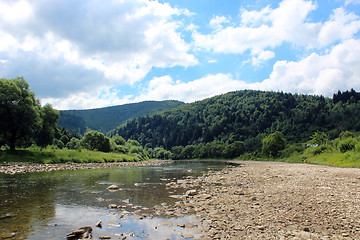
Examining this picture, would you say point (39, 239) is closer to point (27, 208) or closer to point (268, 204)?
point (27, 208)

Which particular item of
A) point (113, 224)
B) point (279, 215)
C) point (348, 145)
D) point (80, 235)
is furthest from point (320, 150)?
point (80, 235)

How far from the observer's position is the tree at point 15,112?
45312 millimetres

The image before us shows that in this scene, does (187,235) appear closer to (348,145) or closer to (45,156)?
(45,156)

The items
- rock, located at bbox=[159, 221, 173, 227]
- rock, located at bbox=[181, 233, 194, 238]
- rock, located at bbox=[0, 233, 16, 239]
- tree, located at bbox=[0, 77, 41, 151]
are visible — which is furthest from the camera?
tree, located at bbox=[0, 77, 41, 151]

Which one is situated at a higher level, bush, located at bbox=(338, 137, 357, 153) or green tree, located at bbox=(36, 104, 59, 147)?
green tree, located at bbox=(36, 104, 59, 147)

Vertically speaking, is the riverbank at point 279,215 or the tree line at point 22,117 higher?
the tree line at point 22,117

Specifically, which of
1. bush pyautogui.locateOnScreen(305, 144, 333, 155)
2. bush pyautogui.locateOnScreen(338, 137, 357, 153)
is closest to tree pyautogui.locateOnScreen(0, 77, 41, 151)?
bush pyautogui.locateOnScreen(338, 137, 357, 153)

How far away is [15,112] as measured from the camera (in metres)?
45.9

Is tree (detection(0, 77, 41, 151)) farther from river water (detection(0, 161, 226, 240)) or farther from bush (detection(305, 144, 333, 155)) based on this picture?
bush (detection(305, 144, 333, 155))

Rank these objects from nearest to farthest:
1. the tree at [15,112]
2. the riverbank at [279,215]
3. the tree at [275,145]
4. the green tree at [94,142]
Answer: the riverbank at [279,215] < the tree at [15,112] < the tree at [275,145] < the green tree at [94,142]

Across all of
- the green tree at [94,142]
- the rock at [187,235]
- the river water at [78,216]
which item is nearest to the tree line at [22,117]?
the river water at [78,216]

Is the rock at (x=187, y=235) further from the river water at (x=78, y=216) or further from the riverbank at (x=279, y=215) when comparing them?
the riverbank at (x=279, y=215)

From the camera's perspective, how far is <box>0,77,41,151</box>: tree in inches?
1784

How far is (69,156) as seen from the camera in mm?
58312
